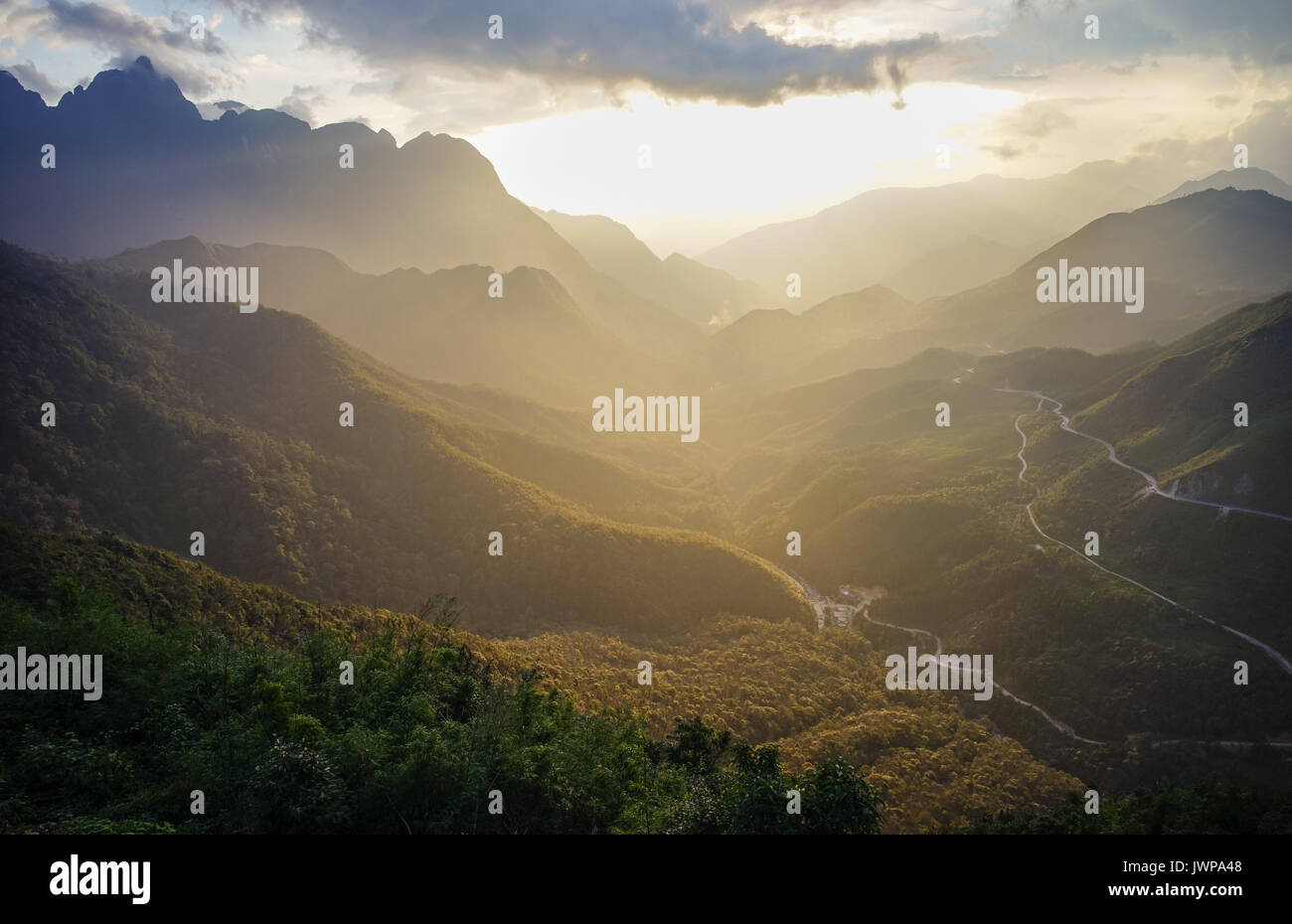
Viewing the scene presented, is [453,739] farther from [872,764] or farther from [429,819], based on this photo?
[872,764]

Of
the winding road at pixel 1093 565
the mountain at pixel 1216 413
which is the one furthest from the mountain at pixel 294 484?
the mountain at pixel 1216 413

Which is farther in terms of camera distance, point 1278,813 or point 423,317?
point 423,317

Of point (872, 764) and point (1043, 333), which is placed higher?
point (1043, 333)

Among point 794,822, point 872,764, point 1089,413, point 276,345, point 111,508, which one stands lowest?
point 872,764

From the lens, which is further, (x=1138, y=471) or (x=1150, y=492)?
(x=1138, y=471)

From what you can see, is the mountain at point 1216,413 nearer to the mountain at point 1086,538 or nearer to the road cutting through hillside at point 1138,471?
the mountain at point 1086,538

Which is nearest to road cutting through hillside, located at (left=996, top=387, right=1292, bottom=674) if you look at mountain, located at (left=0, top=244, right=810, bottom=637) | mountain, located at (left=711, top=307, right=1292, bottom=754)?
mountain, located at (left=711, top=307, right=1292, bottom=754)

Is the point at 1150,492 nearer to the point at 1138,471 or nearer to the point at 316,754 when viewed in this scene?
the point at 1138,471

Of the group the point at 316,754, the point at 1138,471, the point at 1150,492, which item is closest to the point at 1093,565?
the point at 1150,492
